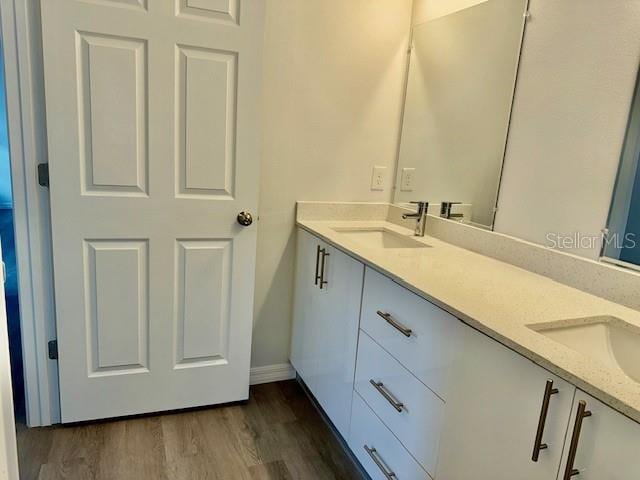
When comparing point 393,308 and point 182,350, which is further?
point 182,350

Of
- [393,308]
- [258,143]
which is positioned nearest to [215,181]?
[258,143]

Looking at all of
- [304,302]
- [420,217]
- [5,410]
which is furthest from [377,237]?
[5,410]

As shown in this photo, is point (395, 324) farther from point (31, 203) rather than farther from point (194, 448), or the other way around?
point (31, 203)

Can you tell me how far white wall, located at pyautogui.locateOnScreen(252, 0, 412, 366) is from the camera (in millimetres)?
2156

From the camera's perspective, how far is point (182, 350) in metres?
2.09

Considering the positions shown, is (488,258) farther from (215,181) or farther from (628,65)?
(215,181)

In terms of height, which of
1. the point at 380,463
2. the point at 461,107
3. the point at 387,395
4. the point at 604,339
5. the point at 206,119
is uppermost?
the point at 461,107

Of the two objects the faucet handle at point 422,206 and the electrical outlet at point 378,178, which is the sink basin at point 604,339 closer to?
the faucet handle at point 422,206

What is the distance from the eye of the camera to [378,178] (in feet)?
7.99

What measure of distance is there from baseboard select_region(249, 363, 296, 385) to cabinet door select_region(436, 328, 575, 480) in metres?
1.31

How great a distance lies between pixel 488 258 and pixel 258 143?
106 centimetres

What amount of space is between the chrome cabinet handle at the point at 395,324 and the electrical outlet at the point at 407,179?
3.23 ft

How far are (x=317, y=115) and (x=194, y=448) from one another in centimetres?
159

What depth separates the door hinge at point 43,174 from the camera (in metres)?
1.76
